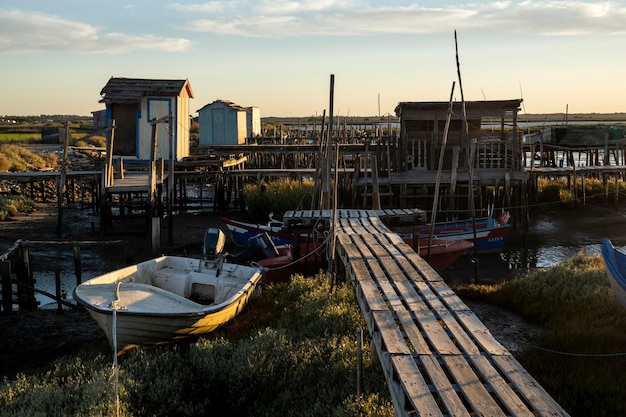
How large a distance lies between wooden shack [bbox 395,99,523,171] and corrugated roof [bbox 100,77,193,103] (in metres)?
9.60

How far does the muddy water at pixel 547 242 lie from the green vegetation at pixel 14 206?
1619 cm

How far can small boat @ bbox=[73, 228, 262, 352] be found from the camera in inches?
419

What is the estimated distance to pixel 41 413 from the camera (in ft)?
27.3

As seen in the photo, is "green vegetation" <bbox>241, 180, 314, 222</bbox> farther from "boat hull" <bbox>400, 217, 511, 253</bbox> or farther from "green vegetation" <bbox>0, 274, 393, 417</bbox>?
"green vegetation" <bbox>0, 274, 393, 417</bbox>

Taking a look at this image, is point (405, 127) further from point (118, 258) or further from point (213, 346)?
point (213, 346)

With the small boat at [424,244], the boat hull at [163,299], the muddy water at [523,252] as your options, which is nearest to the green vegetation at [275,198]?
the small boat at [424,244]

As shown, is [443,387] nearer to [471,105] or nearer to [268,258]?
[268,258]

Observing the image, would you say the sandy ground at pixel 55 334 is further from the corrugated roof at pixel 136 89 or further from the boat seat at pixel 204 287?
the corrugated roof at pixel 136 89

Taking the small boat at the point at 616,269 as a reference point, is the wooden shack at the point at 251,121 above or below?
above

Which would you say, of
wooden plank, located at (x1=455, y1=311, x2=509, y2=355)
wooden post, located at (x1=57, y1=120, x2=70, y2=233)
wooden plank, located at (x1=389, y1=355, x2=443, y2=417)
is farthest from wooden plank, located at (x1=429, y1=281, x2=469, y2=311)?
wooden post, located at (x1=57, y1=120, x2=70, y2=233)

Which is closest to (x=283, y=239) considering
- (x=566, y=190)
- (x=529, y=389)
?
(x=529, y=389)

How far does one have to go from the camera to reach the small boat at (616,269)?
10.8m

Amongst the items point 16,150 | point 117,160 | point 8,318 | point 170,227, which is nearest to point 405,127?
point 170,227

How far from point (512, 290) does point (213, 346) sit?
265 inches
